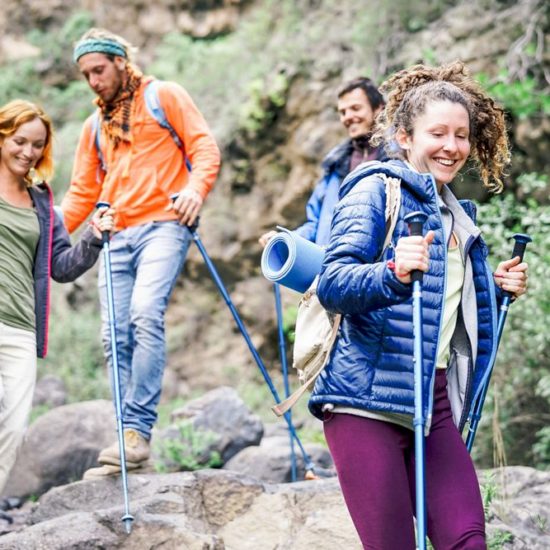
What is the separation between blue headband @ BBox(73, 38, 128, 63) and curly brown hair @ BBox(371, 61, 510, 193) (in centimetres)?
231

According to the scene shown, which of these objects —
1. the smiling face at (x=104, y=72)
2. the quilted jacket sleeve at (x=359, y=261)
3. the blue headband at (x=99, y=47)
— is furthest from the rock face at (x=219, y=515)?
the blue headband at (x=99, y=47)

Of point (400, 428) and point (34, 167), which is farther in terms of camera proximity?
point (34, 167)

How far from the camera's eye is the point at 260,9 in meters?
12.8

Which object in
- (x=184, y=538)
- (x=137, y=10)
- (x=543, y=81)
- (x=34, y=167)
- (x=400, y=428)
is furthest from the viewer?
(x=137, y=10)

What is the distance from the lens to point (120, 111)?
5.36 metres

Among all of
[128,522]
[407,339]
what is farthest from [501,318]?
[128,522]

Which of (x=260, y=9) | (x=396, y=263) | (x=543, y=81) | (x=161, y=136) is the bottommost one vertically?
(x=396, y=263)

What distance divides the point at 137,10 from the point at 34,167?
1058cm

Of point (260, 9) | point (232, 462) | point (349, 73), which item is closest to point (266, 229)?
point (349, 73)

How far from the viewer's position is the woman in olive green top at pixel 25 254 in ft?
13.8

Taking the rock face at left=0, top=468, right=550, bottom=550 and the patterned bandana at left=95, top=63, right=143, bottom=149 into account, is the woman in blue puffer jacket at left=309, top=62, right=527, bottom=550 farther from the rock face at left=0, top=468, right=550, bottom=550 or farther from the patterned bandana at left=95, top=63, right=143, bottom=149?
the patterned bandana at left=95, top=63, right=143, bottom=149

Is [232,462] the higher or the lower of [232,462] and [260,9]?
the lower

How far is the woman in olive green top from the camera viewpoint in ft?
13.8

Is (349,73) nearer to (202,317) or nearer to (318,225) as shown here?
(202,317)
